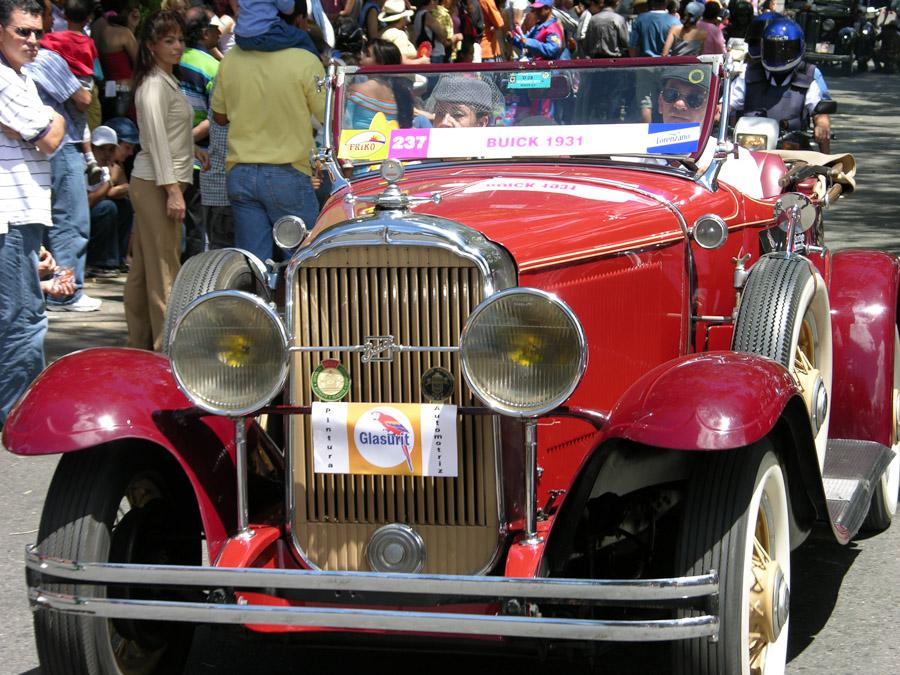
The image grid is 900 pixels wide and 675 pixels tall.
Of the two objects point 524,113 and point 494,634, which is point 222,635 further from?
point 524,113

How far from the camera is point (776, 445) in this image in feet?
10.9

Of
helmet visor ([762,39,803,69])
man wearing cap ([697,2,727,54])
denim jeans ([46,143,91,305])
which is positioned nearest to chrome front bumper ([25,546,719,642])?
denim jeans ([46,143,91,305])

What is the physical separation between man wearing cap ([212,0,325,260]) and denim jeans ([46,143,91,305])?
1.58 metres

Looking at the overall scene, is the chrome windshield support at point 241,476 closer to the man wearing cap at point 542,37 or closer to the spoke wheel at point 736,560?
the spoke wheel at point 736,560

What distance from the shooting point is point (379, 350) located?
318 cm

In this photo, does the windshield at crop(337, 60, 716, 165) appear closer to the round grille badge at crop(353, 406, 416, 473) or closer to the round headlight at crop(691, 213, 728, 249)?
the round headlight at crop(691, 213, 728, 249)

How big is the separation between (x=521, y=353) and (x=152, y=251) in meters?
4.36

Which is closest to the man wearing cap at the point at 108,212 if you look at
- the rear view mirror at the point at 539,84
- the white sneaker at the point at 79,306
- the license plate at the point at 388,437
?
the white sneaker at the point at 79,306

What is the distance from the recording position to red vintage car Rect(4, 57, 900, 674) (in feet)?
9.65

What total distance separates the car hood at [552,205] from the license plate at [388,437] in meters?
0.48

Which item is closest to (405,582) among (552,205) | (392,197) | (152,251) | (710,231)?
(392,197)

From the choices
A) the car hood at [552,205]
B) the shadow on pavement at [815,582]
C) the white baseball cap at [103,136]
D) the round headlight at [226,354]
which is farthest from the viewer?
the white baseball cap at [103,136]

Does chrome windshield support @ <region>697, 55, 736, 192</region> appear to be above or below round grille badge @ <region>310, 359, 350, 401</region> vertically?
above

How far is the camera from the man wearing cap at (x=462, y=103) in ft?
15.1
